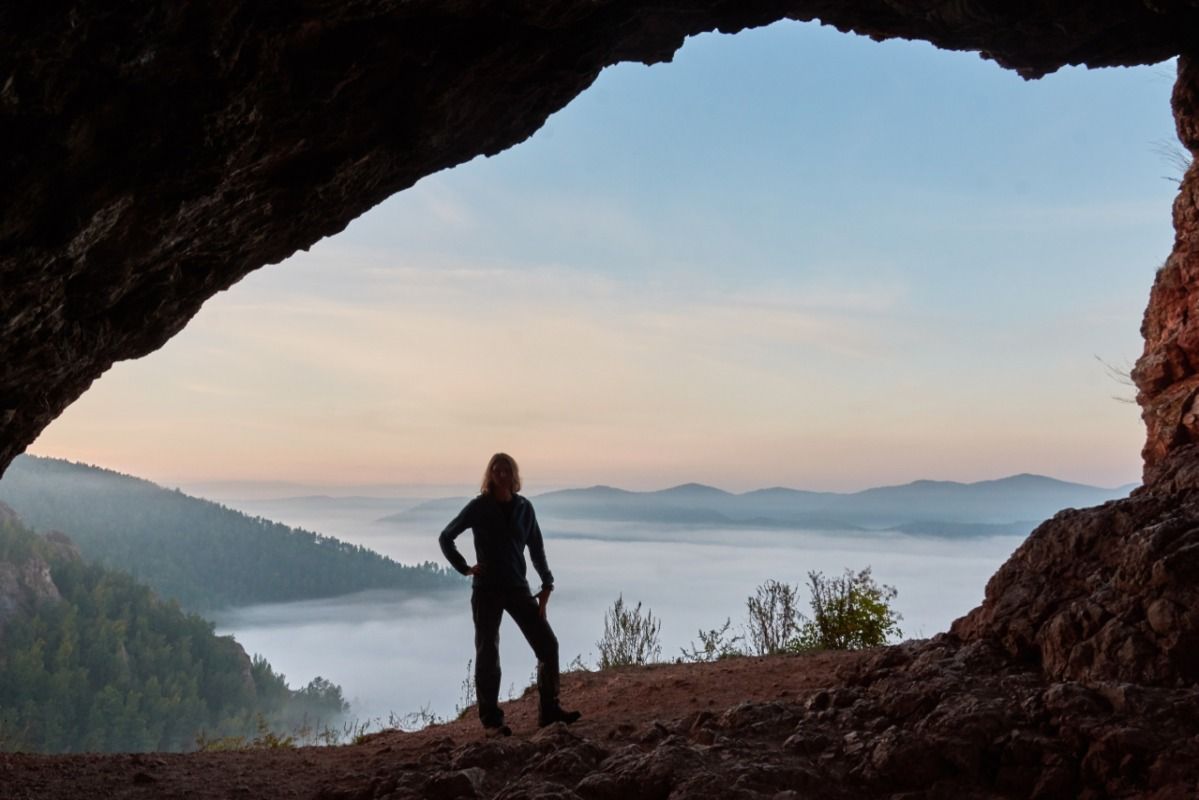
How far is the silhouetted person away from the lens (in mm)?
6227

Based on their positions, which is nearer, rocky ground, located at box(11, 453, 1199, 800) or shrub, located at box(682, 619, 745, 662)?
rocky ground, located at box(11, 453, 1199, 800)

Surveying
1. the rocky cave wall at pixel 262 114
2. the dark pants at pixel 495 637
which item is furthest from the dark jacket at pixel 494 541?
the rocky cave wall at pixel 262 114

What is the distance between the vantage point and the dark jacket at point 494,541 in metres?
6.25

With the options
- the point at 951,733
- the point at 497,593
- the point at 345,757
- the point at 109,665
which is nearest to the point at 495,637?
the point at 497,593

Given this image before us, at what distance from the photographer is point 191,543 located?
258ft

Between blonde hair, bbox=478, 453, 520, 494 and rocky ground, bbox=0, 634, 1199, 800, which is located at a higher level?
blonde hair, bbox=478, 453, 520, 494

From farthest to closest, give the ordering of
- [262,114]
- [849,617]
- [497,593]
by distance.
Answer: [849,617] < [497,593] < [262,114]

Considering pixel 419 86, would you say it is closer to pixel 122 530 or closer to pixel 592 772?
pixel 592 772

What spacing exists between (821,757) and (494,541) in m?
2.96

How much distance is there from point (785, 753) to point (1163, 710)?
1773mm

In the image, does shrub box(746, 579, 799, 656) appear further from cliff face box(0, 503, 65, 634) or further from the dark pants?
cliff face box(0, 503, 65, 634)

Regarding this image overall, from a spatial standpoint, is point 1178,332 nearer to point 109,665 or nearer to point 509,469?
point 509,469

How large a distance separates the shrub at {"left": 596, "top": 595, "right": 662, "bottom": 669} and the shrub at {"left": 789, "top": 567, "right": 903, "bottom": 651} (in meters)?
1.86

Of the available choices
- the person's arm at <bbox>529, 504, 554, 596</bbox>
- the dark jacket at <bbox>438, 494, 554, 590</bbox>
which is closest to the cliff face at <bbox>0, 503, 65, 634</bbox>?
the dark jacket at <bbox>438, 494, 554, 590</bbox>
